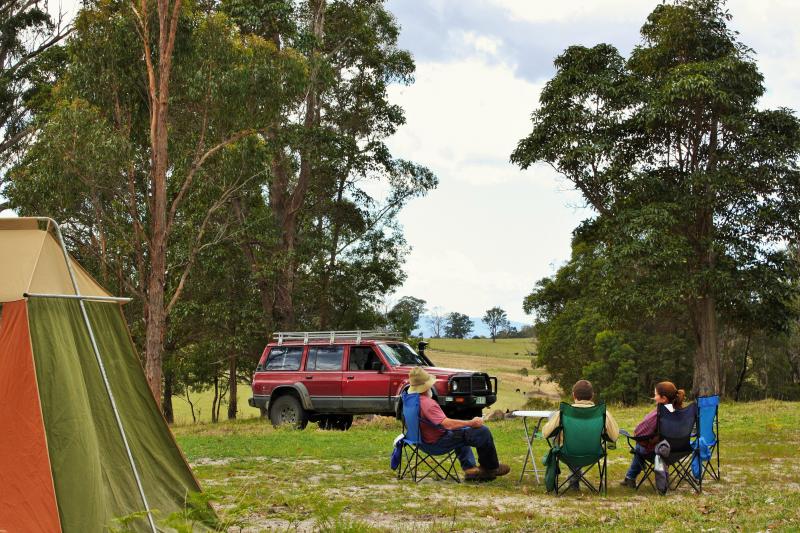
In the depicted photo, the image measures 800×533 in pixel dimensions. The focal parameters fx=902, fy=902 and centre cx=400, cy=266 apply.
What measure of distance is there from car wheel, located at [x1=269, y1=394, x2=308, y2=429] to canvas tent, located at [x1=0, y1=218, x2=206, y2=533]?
9.70m

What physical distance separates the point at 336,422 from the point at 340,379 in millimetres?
1614

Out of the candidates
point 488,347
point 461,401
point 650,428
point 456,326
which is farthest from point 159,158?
point 456,326

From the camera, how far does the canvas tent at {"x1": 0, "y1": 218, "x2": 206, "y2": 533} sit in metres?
6.03

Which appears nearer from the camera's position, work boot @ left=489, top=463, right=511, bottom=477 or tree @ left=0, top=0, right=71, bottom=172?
work boot @ left=489, top=463, right=511, bottom=477

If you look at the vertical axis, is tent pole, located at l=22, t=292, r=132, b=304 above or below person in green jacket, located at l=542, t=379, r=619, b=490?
above

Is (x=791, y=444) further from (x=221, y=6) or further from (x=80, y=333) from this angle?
(x=221, y=6)

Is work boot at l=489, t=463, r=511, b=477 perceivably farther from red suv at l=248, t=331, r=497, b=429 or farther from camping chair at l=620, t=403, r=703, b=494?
red suv at l=248, t=331, r=497, b=429

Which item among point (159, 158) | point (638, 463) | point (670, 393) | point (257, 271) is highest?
point (159, 158)

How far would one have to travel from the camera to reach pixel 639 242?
24.1 m

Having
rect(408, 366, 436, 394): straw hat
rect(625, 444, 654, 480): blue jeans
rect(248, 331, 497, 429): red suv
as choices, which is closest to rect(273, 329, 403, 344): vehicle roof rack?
rect(248, 331, 497, 429): red suv

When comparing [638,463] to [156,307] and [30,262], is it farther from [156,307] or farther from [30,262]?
[156,307]

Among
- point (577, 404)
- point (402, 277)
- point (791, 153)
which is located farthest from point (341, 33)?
point (577, 404)

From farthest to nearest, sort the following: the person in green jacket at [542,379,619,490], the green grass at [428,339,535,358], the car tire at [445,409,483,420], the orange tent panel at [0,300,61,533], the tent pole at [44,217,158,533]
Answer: the green grass at [428,339,535,358] < the car tire at [445,409,483,420] < the person in green jacket at [542,379,619,490] < the tent pole at [44,217,158,533] < the orange tent panel at [0,300,61,533]

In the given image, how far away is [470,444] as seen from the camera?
362 inches
